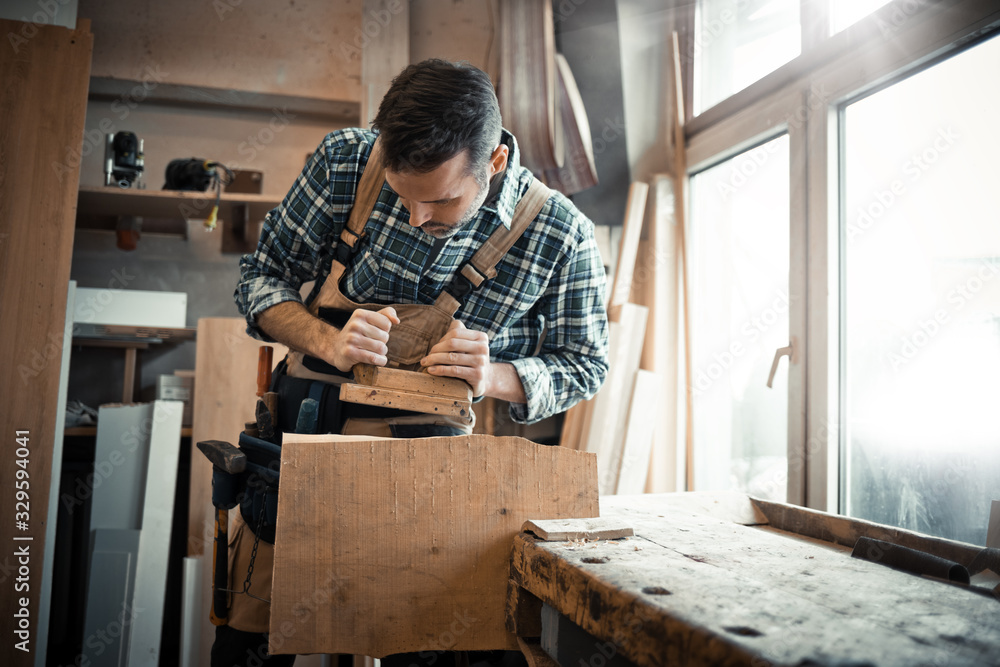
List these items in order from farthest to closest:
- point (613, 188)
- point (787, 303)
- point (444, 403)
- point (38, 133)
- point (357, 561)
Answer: point (613, 188) < point (38, 133) < point (787, 303) < point (444, 403) < point (357, 561)

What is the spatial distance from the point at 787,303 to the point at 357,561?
1.58 m

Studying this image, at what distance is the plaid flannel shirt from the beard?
→ 0.15ft

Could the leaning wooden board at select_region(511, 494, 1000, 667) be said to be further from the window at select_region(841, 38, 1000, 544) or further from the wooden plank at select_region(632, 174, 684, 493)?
the wooden plank at select_region(632, 174, 684, 493)

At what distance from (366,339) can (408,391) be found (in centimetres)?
13

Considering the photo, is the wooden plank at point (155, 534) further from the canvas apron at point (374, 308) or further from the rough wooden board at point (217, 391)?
the canvas apron at point (374, 308)

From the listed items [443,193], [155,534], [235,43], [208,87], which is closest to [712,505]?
[443,193]

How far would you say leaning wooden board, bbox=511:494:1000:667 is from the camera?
62 cm

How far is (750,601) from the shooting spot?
74cm

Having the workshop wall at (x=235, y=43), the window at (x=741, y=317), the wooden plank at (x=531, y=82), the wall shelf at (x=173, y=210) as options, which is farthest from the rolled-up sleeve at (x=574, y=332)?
the workshop wall at (x=235, y=43)

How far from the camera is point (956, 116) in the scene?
5.09ft

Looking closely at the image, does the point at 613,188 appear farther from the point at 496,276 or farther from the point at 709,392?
the point at 496,276

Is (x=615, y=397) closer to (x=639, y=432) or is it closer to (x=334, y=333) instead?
(x=639, y=432)

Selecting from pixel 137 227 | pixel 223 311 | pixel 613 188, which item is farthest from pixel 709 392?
pixel 137 227

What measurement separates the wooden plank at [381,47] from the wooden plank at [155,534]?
→ 4.64 ft
